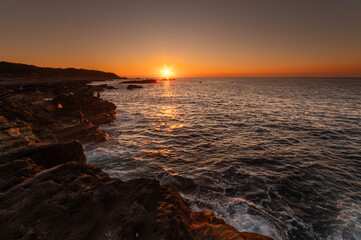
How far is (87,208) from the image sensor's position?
4172 mm

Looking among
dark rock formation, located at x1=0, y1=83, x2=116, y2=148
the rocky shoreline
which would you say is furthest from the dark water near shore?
the rocky shoreline

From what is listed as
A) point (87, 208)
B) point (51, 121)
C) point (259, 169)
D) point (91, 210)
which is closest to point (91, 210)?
point (91, 210)

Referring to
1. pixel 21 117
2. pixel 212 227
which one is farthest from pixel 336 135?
pixel 21 117

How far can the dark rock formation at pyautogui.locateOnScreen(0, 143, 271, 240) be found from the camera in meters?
3.62

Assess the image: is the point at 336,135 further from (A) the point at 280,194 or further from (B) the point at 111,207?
(B) the point at 111,207

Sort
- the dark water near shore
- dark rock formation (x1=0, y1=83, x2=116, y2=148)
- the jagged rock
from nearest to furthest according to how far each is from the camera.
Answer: the jagged rock → the dark water near shore → dark rock formation (x1=0, y1=83, x2=116, y2=148)

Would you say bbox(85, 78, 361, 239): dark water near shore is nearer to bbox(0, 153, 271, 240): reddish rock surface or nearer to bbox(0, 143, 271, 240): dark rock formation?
bbox(0, 143, 271, 240): dark rock formation

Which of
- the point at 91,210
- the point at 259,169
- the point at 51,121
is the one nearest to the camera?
the point at 91,210

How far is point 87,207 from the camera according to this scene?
4.20m

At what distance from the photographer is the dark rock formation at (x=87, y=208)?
3617mm

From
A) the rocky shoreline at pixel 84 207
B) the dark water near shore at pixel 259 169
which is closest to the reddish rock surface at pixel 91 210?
the rocky shoreline at pixel 84 207

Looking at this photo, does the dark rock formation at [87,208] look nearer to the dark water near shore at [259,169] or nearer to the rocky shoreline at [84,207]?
the rocky shoreline at [84,207]

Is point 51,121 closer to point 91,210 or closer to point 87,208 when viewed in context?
point 87,208

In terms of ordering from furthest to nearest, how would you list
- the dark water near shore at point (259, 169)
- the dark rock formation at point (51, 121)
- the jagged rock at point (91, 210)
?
the dark rock formation at point (51, 121)
the dark water near shore at point (259, 169)
the jagged rock at point (91, 210)
